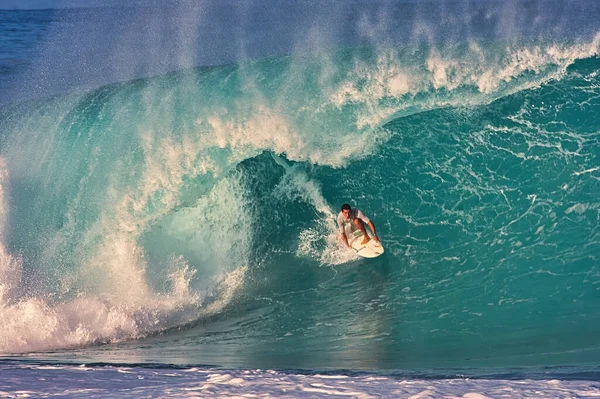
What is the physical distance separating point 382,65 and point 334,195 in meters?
3.04

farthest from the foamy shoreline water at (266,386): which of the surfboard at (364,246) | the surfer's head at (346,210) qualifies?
the surfboard at (364,246)

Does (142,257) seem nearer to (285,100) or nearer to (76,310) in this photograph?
(76,310)

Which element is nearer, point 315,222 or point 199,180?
point 315,222

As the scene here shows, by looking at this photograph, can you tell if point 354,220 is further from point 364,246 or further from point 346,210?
point 364,246

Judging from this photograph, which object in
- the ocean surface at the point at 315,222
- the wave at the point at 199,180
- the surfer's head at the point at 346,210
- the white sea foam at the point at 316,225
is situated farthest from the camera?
the white sea foam at the point at 316,225

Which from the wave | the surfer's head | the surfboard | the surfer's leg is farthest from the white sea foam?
the surfer's head

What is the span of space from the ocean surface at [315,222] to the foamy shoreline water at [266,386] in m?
0.06

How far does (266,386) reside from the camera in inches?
248

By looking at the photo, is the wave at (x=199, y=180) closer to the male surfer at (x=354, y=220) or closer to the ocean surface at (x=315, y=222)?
the ocean surface at (x=315, y=222)

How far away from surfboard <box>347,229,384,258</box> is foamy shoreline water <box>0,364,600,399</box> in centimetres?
413

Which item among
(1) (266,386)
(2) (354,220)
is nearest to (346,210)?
(2) (354,220)

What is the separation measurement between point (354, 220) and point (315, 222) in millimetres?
1534

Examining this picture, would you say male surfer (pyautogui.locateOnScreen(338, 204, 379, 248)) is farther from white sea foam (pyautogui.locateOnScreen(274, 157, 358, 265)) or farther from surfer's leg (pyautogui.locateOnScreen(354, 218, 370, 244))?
white sea foam (pyautogui.locateOnScreen(274, 157, 358, 265))

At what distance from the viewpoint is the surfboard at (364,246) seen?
1099cm
